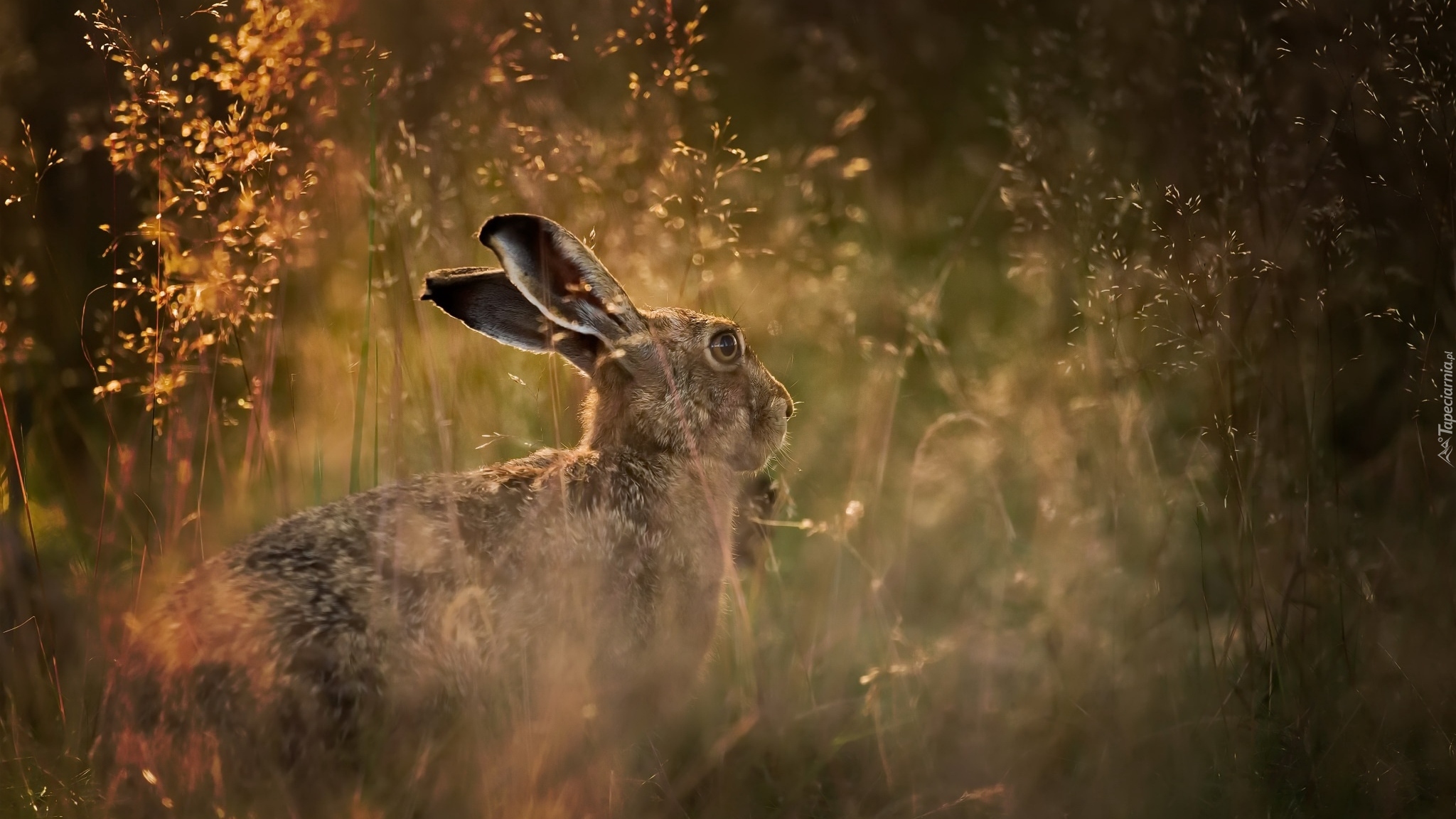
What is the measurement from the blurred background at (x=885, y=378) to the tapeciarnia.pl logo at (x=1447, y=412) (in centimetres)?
4

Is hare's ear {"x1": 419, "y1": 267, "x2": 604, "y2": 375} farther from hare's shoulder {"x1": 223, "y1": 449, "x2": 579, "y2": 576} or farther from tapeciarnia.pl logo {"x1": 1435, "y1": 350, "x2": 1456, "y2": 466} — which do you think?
tapeciarnia.pl logo {"x1": 1435, "y1": 350, "x2": 1456, "y2": 466}

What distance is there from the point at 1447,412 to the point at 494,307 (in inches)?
121

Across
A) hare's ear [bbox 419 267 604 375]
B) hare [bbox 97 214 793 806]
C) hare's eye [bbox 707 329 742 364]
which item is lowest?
hare [bbox 97 214 793 806]

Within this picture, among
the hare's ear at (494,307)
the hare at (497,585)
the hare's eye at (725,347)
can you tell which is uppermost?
the hare's ear at (494,307)

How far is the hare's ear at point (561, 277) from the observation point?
3988 millimetres

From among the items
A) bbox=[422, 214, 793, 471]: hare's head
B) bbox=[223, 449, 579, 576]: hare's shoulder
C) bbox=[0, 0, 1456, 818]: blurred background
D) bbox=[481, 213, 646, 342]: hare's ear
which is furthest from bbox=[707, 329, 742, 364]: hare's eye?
bbox=[223, 449, 579, 576]: hare's shoulder

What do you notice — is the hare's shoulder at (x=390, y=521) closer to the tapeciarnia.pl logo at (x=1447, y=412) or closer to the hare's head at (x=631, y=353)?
the hare's head at (x=631, y=353)

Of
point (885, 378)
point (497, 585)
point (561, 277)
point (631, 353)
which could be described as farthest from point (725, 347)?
point (497, 585)

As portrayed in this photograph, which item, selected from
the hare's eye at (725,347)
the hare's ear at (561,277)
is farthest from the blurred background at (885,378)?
the hare's ear at (561,277)

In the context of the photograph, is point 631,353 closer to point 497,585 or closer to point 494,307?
point 494,307

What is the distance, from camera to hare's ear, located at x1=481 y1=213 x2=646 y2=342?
399 cm

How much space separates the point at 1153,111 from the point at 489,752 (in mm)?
3428

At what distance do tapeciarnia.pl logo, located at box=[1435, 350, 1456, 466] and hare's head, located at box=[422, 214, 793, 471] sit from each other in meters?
2.20

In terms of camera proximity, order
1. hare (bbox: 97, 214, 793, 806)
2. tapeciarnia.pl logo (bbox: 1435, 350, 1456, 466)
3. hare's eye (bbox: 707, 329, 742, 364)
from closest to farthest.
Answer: hare (bbox: 97, 214, 793, 806)
tapeciarnia.pl logo (bbox: 1435, 350, 1456, 466)
hare's eye (bbox: 707, 329, 742, 364)
